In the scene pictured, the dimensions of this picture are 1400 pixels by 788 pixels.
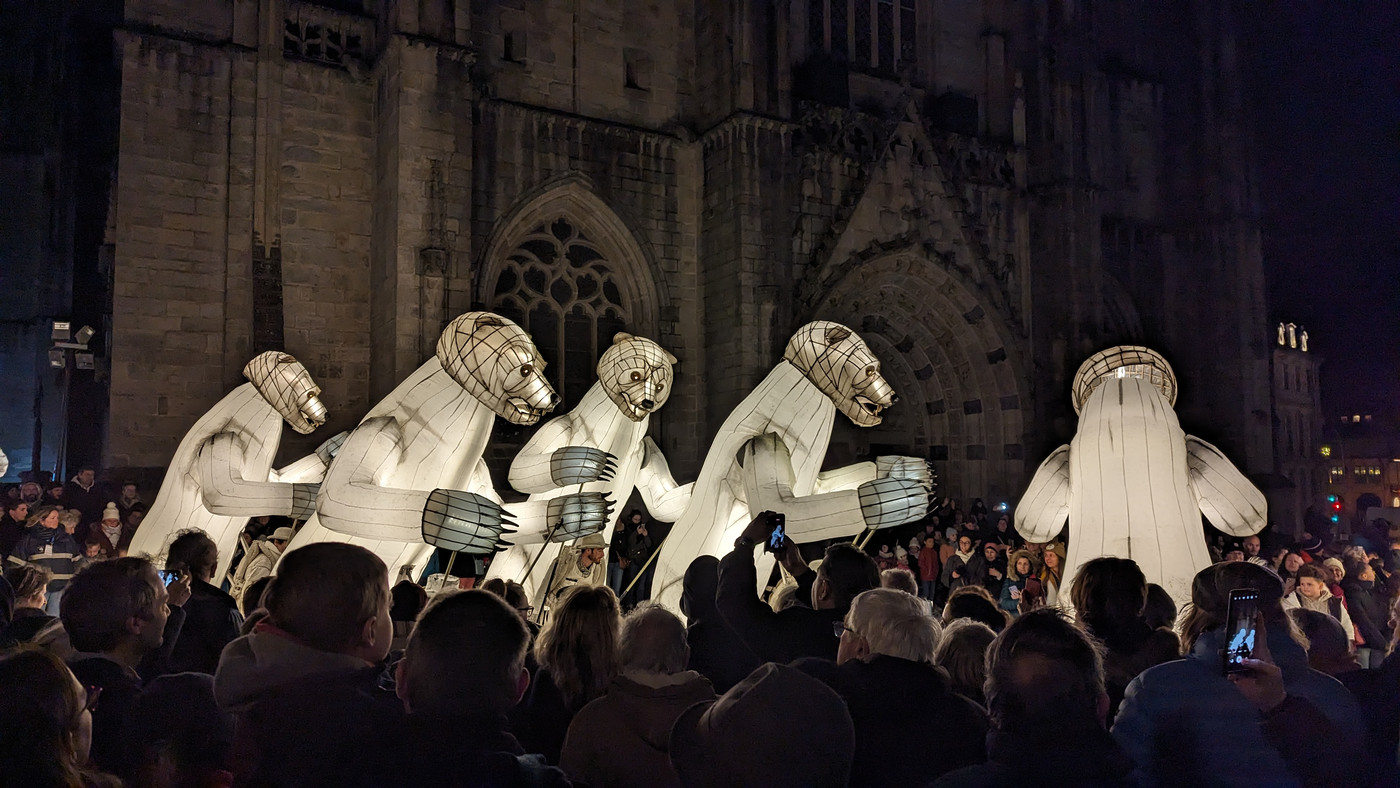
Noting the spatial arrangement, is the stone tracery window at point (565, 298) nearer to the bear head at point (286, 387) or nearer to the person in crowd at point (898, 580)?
the bear head at point (286, 387)

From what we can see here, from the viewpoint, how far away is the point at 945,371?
16.4m

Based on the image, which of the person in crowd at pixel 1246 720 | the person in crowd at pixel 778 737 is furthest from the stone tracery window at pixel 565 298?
the person in crowd at pixel 778 737

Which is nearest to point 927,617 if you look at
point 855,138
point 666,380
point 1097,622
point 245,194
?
point 1097,622

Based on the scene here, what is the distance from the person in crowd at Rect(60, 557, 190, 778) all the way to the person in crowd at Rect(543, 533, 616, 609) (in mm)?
3724

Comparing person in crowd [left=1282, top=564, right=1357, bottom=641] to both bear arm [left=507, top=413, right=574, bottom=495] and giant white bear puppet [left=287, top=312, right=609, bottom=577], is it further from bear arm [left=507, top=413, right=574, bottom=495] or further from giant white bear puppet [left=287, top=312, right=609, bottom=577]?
bear arm [left=507, top=413, right=574, bottom=495]

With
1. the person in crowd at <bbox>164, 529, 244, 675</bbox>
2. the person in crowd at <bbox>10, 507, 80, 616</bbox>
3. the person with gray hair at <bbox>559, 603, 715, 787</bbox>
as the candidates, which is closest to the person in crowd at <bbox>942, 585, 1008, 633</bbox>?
Result: the person with gray hair at <bbox>559, 603, 715, 787</bbox>

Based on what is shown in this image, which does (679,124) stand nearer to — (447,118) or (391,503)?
(447,118)

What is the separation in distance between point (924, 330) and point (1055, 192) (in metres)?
3.21

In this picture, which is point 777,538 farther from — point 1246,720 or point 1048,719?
point 1048,719

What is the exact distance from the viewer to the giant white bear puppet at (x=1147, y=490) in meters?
5.14

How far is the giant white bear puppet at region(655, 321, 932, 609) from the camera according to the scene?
574 centimetres

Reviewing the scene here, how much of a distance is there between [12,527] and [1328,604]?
10470 mm

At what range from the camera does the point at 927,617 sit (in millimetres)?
2619

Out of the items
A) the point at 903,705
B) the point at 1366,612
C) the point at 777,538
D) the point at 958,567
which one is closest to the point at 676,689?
the point at 903,705
